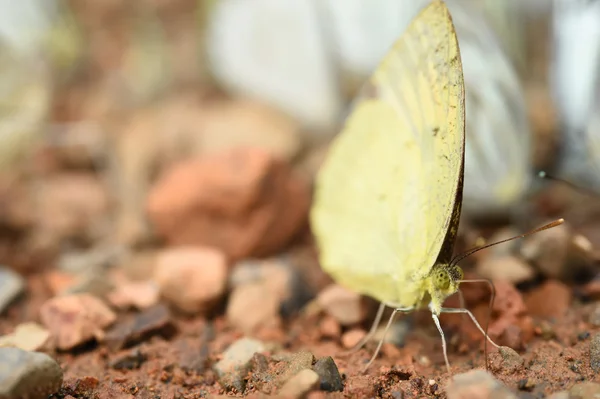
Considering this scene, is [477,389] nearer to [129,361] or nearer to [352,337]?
[352,337]

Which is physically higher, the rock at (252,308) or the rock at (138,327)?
the rock at (138,327)

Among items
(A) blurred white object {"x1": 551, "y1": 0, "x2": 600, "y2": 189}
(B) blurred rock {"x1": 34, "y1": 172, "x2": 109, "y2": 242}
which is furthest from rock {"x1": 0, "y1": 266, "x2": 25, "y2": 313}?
(A) blurred white object {"x1": 551, "y1": 0, "x2": 600, "y2": 189}

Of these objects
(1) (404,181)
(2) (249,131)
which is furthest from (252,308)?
(2) (249,131)

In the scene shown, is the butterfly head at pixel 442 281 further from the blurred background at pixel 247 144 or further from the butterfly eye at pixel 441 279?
the blurred background at pixel 247 144

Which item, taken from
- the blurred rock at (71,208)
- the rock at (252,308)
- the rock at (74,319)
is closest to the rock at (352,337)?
the rock at (252,308)

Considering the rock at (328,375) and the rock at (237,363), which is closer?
the rock at (328,375)

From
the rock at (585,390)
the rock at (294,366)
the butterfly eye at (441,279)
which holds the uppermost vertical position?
the butterfly eye at (441,279)
